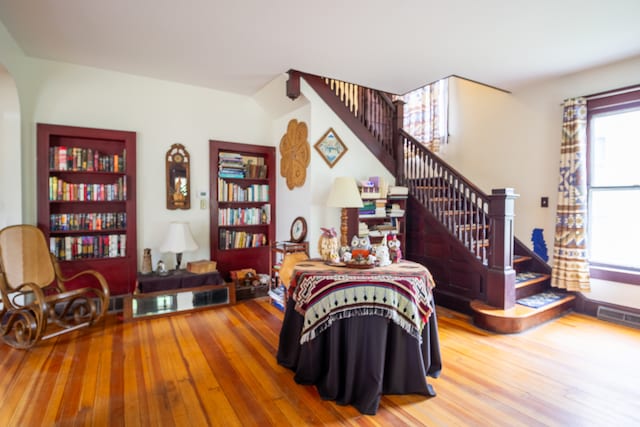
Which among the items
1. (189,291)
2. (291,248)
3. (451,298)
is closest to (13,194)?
(189,291)

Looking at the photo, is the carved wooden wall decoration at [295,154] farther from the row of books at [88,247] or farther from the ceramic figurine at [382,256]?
the row of books at [88,247]

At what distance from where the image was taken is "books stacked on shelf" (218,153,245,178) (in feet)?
14.7

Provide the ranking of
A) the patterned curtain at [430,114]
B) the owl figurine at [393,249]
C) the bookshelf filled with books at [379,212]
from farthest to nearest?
the patterned curtain at [430,114] → the bookshelf filled with books at [379,212] → the owl figurine at [393,249]

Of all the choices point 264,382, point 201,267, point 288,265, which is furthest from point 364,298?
point 201,267

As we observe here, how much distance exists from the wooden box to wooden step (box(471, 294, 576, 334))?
9.84 feet

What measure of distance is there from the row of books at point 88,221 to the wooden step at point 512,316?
13.4 feet

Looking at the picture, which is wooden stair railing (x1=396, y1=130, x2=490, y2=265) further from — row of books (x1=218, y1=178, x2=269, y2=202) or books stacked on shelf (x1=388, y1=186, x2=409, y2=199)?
row of books (x1=218, y1=178, x2=269, y2=202)

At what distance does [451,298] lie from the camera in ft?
12.9

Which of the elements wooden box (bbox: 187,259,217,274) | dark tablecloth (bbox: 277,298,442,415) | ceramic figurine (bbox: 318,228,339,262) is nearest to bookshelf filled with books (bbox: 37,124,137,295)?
wooden box (bbox: 187,259,217,274)

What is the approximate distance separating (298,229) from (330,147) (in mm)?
1099

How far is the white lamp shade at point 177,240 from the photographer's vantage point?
384 cm

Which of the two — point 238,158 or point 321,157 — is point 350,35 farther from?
point 238,158

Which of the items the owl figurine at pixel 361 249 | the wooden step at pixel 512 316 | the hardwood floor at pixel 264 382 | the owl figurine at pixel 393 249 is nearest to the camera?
the hardwood floor at pixel 264 382

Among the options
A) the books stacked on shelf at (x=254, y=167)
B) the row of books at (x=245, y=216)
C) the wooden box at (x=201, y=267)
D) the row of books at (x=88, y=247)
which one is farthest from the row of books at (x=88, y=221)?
the books stacked on shelf at (x=254, y=167)
